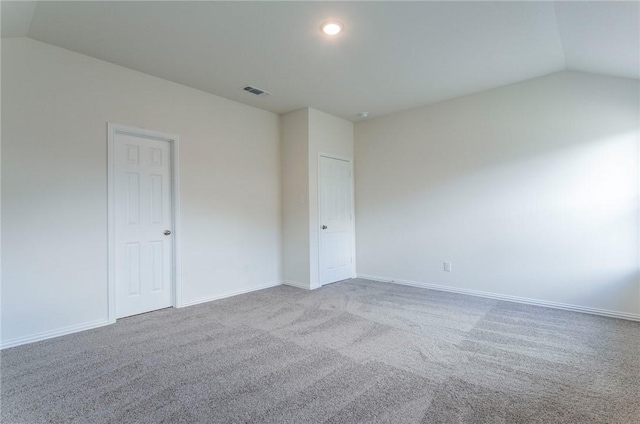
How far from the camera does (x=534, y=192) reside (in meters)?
3.80

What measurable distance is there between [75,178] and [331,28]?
8.97ft

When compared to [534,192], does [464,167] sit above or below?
above

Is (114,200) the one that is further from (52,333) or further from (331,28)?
(331,28)

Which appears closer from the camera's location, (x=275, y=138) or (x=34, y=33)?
(x=34, y=33)

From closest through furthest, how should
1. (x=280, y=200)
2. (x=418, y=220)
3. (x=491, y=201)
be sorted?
1. (x=491, y=201)
2. (x=418, y=220)
3. (x=280, y=200)

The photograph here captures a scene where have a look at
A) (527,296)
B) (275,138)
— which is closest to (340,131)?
(275,138)

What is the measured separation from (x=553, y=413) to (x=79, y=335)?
12.2ft

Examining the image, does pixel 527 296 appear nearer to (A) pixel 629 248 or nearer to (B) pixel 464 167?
(A) pixel 629 248

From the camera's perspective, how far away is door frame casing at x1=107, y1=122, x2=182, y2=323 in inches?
129

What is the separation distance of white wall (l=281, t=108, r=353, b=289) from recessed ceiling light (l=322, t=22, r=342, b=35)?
1.99 m

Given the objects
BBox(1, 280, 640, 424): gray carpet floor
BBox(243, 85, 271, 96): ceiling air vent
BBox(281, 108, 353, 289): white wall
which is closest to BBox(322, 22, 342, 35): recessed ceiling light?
BBox(243, 85, 271, 96): ceiling air vent

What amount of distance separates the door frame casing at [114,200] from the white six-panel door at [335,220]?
6.57 feet

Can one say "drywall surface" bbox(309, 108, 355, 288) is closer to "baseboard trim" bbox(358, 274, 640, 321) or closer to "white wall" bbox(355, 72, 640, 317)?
"white wall" bbox(355, 72, 640, 317)

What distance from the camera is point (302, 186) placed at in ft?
15.7
